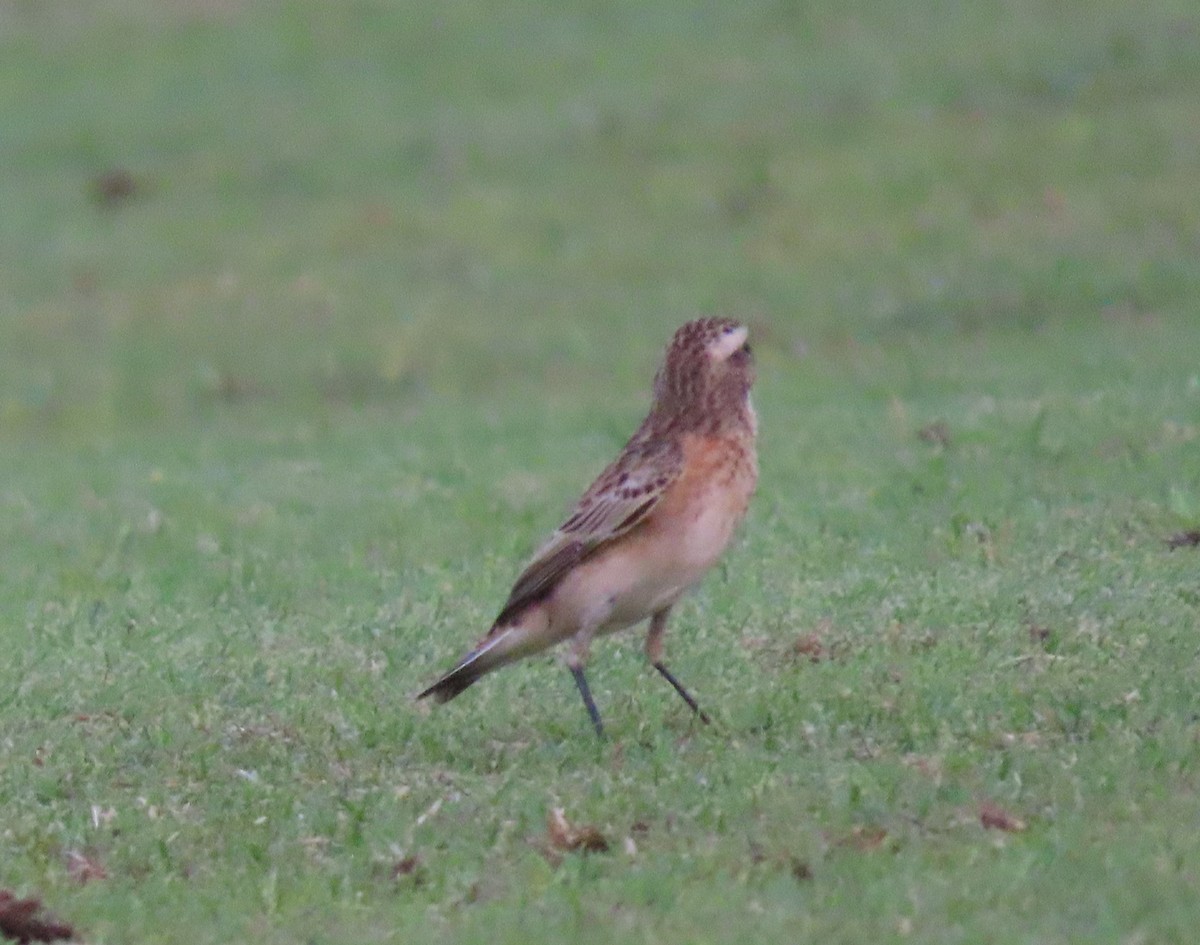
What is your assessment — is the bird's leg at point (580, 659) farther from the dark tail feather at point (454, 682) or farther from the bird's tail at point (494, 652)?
the dark tail feather at point (454, 682)

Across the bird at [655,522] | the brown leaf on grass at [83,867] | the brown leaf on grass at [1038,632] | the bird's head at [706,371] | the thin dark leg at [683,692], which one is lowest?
the brown leaf on grass at [1038,632]

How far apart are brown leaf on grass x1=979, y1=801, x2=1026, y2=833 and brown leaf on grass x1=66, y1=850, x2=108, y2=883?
2617 millimetres

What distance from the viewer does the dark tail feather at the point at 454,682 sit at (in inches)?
345

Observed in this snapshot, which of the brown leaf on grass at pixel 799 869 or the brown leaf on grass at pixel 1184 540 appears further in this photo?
the brown leaf on grass at pixel 1184 540

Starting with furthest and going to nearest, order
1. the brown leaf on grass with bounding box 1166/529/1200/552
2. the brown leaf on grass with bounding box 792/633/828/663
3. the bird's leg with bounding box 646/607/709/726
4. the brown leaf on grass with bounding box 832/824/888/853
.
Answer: the brown leaf on grass with bounding box 1166/529/1200/552, the brown leaf on grass with bounding box 792/633/828/663, the bird's leg with bounding box 646/607/709/726, the brown leaf on grass with bounding box 832/824/888/853

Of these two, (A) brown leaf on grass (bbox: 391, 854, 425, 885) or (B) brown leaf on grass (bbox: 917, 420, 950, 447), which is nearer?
(A) brown leaf on grass (bbox: 391, 854, 425, 885)

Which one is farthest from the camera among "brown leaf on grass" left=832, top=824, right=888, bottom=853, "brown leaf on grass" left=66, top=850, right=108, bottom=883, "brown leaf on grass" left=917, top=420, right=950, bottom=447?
"brown leaf on grass" left=917, top=420, right=950, bottom=447

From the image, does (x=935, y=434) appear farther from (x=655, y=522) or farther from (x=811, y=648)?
(x=655, y=522)

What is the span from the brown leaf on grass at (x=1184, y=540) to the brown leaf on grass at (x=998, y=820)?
3.89m

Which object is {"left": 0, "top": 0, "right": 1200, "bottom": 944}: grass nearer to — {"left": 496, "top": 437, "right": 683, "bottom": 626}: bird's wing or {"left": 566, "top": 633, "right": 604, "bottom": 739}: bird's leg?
{"left": 566, "top": 633, "right": 604, "bottom": 739}: bird's leg

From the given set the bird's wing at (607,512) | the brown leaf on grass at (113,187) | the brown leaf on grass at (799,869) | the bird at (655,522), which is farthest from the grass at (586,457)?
the bird's wing at (607,512)

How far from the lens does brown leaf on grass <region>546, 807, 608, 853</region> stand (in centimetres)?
740

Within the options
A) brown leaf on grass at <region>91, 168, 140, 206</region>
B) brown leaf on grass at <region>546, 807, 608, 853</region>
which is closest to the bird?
brown leaf on grass at <region>546, 807, 608, 853</region>

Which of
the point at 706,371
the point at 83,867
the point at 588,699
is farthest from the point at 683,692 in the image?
the point at 83,867
